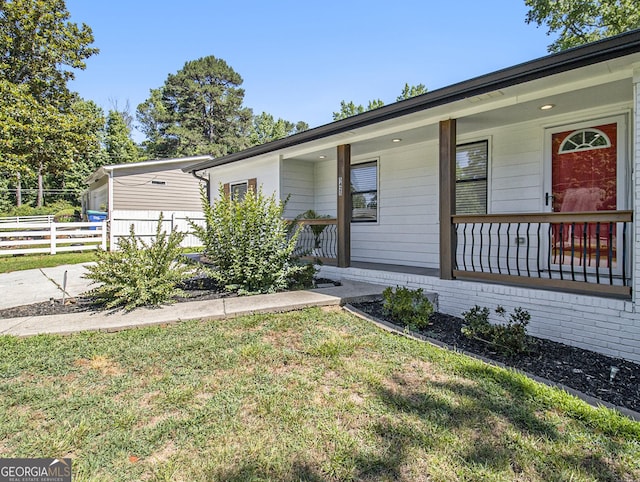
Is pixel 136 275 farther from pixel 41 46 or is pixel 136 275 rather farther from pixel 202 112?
pixel 202 112

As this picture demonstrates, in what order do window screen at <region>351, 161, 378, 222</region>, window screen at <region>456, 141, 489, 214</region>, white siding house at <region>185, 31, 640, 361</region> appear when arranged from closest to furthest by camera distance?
white siding house at <region>185, 31, 640, 361</region>, window screen at <region>456, 141, 489, 214</region>, window screen at <region>351, 161, 378, 222</region>

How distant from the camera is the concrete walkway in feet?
12.3

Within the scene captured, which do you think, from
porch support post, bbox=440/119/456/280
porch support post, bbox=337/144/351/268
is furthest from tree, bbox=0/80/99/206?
porch support post, bbox=440/119/456/280

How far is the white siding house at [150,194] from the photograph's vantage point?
48.0 feet

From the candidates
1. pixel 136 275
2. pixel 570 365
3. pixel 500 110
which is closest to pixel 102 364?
pixel 136 275

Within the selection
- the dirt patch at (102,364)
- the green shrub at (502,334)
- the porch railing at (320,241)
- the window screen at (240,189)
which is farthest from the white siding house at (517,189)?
the dirt patch at (102,364)

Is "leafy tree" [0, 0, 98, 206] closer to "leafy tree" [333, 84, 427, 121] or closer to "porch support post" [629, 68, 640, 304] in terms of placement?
"porch support post" [629, 68, 640, 304]

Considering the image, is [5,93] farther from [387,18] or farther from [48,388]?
[48,388]

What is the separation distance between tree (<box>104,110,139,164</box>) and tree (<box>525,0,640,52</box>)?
107 ft

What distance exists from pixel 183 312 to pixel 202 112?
29.8 m

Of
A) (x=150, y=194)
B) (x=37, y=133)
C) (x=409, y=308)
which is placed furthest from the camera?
(x=150, y=194)

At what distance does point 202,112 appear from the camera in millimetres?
30234

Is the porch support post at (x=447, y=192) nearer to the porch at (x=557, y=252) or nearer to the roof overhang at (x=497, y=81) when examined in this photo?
the porch at (x=557, y=252)

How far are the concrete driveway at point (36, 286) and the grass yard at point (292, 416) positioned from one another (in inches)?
87.8
